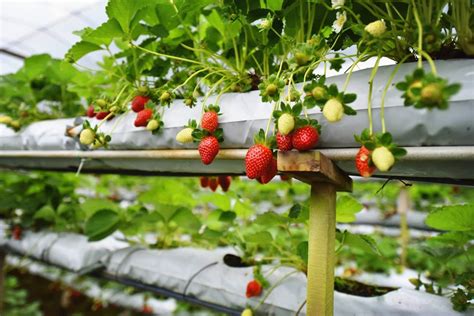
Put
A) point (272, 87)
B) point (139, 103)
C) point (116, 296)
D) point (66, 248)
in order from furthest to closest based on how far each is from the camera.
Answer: point (116, 296) < point (66, 248) < point (139, 103) < point (272, 87)

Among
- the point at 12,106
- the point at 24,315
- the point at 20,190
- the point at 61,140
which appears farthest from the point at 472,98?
the point at 24,315

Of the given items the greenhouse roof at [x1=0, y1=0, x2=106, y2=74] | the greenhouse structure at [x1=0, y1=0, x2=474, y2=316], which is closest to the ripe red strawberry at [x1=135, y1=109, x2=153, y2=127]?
the greenhouse structure at [x1=0, y1=0, x2=474, y2=316]

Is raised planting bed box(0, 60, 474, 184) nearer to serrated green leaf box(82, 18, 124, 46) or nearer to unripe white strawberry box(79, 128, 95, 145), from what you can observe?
unripe white strawberry box(79, 128, 95, 145)

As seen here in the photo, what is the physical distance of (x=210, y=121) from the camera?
0.74m

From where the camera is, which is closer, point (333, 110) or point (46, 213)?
point (333, 110)

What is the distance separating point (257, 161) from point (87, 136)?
47 centimetres

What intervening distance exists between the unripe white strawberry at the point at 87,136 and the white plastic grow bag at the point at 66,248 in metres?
0.69

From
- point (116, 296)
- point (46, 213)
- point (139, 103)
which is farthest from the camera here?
point (116, 296)

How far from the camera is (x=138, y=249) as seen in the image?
1537mm

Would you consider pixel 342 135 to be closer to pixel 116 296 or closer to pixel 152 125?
pixel 152 125

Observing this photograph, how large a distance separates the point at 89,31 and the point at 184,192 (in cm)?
109

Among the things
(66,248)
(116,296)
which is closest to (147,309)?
(116,296)

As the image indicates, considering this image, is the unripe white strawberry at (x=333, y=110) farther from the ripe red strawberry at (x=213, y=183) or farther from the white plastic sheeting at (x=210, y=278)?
the ripe red strawberry at (x=213, y=183)

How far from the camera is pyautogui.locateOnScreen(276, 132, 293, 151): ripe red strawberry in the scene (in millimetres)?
613
